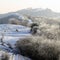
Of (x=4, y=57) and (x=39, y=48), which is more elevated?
(x=39, y=48)

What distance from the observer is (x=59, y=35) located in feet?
37.9

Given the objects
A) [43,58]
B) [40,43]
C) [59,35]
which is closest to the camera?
[43,58]

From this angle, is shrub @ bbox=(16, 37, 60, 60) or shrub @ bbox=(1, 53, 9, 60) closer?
shrub @ bbox=(1, 53, 9, 60)

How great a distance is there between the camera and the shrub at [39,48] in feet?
28.9

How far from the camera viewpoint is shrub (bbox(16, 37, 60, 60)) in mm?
8797

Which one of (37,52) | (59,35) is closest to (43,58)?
(37,52)

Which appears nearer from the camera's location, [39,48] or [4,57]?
[4,57]

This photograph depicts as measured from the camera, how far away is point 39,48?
29.6 ft

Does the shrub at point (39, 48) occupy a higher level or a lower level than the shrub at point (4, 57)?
higher

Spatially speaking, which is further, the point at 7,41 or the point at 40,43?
the point at 7,41

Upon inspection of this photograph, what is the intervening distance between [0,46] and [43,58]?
1.92 m

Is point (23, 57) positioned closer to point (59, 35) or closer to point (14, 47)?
point (14, 47)

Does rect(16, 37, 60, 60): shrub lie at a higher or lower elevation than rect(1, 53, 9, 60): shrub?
higher

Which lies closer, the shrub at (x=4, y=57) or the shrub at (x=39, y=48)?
the shrub at (x=4, y=57)
